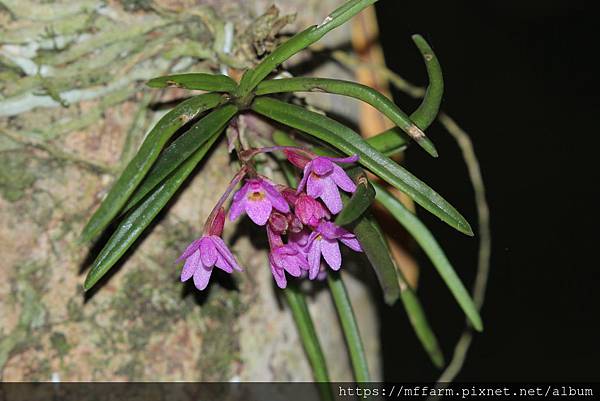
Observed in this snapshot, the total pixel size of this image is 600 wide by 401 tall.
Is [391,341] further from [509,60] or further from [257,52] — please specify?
[257,52]

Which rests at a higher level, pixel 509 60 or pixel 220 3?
pixel 509 60

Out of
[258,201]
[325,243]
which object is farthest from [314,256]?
[258,201]

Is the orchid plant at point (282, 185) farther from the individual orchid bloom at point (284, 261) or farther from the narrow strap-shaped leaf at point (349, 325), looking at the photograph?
the narrow strap-shaped leaf at point (349, 325)

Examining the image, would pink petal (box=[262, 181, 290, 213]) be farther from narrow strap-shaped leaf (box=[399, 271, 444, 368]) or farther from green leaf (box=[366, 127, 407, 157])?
narrow strap-shaped leaf (box=[399, 271, 444, 368])

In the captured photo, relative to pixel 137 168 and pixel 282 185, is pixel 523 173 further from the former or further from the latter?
pixel 137 168

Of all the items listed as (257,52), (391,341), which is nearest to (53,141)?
→ (257,52)

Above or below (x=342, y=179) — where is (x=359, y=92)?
above
